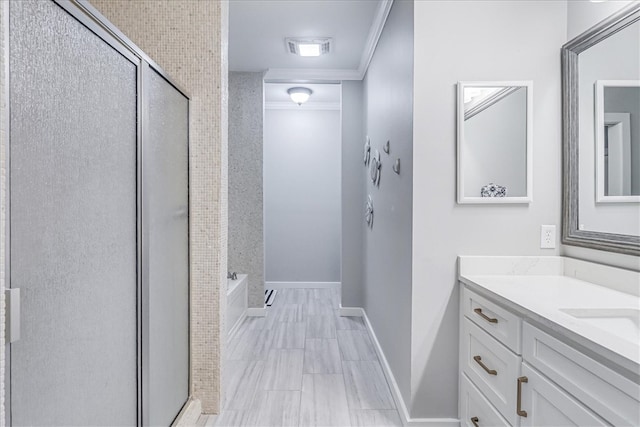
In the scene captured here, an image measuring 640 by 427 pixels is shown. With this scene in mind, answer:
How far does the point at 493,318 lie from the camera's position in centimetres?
161

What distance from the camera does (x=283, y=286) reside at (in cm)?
567

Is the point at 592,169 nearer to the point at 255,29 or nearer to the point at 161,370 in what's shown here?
the point at 161,370

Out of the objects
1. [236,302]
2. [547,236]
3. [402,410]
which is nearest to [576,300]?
[547,236]

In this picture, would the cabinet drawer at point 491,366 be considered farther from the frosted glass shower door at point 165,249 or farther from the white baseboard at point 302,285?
the white baseboard at point 302,285

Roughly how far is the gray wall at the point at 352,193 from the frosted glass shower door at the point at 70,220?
116 inches

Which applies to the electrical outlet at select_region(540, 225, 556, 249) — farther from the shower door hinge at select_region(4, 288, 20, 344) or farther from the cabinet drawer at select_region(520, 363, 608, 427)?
the shower door hinge at select_region(4, 288, 20, 344)

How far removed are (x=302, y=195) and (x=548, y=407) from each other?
467 centimetres

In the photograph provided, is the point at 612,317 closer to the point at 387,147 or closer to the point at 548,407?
the point at 548,407

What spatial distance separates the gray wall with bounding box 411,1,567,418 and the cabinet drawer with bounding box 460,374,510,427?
492 millimetres

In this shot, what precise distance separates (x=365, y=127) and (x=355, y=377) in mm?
2351

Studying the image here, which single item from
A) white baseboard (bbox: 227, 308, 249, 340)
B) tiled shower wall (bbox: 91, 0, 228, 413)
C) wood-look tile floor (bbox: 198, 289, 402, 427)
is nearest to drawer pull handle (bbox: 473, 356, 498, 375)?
wood-look tile floor (bbox: 198, 289, 402, 427)

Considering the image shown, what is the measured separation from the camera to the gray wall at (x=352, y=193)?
417cm

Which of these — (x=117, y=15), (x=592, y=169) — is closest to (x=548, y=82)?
(x=592, y=169)

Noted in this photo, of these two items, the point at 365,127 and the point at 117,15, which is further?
the point at 365,127
